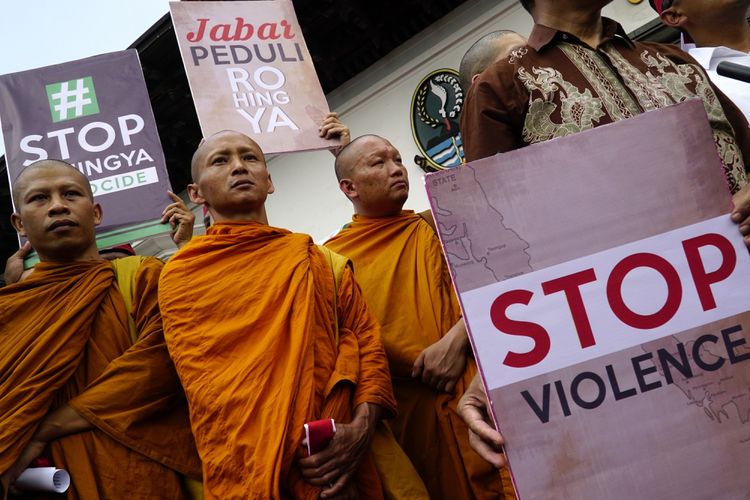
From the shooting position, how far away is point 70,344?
2.91 meters

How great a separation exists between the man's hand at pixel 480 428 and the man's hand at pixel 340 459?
2.46 ft

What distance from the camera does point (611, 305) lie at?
5.55 feet

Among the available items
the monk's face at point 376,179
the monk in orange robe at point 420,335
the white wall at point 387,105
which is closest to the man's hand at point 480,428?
the monk in orange robe at point 420,335

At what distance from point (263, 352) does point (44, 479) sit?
835 mm

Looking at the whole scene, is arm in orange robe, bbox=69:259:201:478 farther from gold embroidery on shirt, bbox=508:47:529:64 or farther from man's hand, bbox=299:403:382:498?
gold embroidery on shirt, bbox=508:47:529:64

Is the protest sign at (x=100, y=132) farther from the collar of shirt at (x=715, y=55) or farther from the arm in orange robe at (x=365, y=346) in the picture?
the collar of shirt at (x=715, y=55)

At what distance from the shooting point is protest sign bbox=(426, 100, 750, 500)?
1604 mm

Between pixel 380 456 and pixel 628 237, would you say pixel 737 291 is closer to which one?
pixel 628 237

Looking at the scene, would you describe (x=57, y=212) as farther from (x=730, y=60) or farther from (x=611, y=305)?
(x=730, y=60)

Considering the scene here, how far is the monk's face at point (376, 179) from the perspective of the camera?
389 cm

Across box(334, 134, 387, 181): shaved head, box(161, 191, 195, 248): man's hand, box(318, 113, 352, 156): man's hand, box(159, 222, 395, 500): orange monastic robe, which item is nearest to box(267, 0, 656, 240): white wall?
box(318, 113, 352, 156): man's hand

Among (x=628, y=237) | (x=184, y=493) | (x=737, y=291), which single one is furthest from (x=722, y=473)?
(x=184, y=493)

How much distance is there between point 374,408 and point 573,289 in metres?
1.24

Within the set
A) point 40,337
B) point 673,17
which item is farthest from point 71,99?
point 673,17
